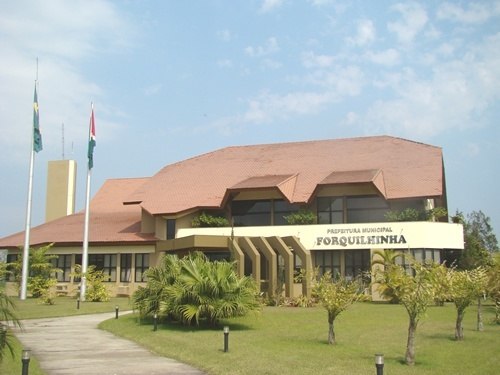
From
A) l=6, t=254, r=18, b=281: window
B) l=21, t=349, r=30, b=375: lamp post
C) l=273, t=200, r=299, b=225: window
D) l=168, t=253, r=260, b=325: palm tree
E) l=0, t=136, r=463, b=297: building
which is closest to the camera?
l=21, t=349, r=30, b=375: lamp post

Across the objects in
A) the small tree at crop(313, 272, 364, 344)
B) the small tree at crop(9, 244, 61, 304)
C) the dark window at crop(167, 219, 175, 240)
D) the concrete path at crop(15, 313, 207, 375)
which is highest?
Result: the dark window at crop(167, 219, 175, 240)

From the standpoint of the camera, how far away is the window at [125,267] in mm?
38775

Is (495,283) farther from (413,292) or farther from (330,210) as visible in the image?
(330,210)

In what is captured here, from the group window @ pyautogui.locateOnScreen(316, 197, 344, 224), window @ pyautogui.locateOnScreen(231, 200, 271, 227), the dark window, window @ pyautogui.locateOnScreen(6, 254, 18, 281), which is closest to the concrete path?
the dark window

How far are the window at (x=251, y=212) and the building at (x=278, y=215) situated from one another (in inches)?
2.4

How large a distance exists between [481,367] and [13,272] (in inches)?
1330

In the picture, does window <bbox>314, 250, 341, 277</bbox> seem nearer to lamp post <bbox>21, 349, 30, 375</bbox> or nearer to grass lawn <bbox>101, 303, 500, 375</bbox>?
grass lawn <bbox>101, 303, 500, 375</bbox>

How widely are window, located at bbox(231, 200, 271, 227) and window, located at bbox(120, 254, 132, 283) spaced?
7565 mm

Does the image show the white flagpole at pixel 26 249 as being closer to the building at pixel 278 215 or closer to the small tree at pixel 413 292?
the building at pixel 278 215

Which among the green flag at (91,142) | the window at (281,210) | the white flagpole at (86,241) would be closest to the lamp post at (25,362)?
the white flagpole at (86,241)

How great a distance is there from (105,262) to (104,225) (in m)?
3.45

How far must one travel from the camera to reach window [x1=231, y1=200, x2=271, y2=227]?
121ft

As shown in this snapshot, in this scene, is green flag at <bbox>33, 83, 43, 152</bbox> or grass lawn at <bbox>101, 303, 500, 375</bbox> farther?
green flag at <bbox>33, 83, 43, 152</bbox>

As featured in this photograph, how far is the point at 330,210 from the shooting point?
35531 millimetres
